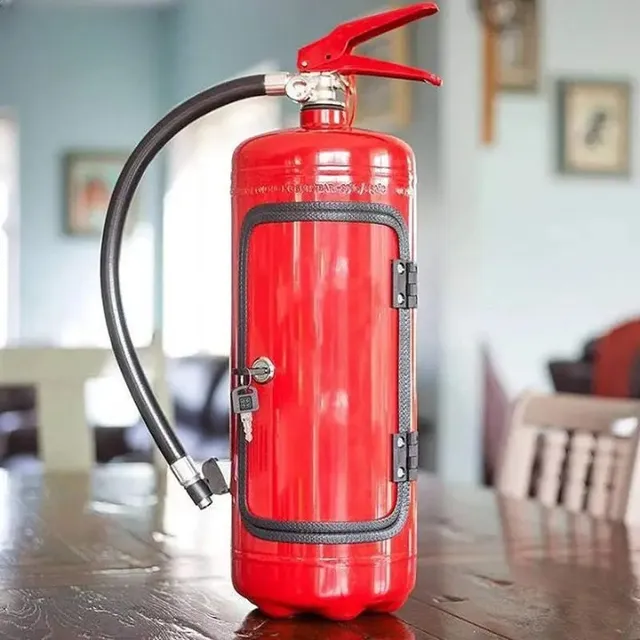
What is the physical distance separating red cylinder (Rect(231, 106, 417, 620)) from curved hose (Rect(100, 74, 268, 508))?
0.13 ft

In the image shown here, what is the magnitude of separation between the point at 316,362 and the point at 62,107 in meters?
8.27

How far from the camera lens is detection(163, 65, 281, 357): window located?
7160mm

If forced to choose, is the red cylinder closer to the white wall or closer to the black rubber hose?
the black rubber hose

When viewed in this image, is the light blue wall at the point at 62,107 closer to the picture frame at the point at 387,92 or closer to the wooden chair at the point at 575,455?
the picture frame at the point at 387,92

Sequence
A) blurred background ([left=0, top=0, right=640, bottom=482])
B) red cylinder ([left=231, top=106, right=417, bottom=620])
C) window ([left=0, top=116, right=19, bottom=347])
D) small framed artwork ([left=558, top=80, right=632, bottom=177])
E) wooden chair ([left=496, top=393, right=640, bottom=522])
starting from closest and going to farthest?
red cylinder ([left=231, top=106, right=417, bottom=620]) → wooden chair ([left=496, top=393, right=640, bottom=522]) → blurred background ([left=0, top=0, right=640, bottom=482]) → small framed artwork ([left=558, top=80, right=632, bottom=177]) → window ([left=0, top=116, right=19, bottom=347])

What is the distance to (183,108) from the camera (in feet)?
2.67

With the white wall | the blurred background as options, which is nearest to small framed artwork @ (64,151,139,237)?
the blurred background

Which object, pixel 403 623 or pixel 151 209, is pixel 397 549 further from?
pixel 151 209

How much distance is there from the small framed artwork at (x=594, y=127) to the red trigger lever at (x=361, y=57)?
456 cm

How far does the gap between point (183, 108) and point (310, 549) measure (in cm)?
30

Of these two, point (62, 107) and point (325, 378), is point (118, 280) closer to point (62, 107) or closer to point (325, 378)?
point (325, 378)

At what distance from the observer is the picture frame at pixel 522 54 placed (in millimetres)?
4906

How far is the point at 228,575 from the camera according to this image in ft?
3.32

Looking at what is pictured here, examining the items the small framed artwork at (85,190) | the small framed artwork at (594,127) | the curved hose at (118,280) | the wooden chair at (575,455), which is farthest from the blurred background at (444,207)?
the curved hose at (118,280)
